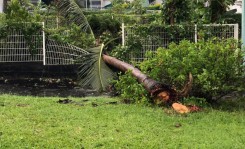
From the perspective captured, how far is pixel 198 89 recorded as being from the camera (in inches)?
287

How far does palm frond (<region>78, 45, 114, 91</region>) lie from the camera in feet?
31.1

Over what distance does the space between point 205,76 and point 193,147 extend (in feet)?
7.55

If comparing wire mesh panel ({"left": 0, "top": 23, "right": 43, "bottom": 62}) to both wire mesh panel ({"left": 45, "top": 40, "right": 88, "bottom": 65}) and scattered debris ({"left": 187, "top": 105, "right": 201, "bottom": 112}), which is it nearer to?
wire mesh panel ({"left": 45, "top": 40, "right": 88, "bottom": 65})

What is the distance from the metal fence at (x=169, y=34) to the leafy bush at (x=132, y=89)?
10.5ft

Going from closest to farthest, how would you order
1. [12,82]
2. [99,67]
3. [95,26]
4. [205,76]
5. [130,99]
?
[205,76], [130,99], [99,67], [12,82], [95,26]

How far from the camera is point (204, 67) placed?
721cm

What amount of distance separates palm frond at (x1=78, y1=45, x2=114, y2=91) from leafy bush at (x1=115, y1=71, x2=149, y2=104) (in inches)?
53.8

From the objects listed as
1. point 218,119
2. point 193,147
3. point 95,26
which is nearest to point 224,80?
point 218,119

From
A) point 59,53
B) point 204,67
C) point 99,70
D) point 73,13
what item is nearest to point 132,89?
point 204,67

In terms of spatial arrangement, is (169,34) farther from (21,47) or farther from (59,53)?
(21,47)

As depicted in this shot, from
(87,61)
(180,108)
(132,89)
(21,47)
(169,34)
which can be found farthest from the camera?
(21,47)

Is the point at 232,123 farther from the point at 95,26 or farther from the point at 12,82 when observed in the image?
the point at 95,26

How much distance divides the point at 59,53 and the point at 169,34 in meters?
3.24

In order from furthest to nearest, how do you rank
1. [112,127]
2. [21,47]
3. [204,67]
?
[21,47]
[204,67]
[112,127]
